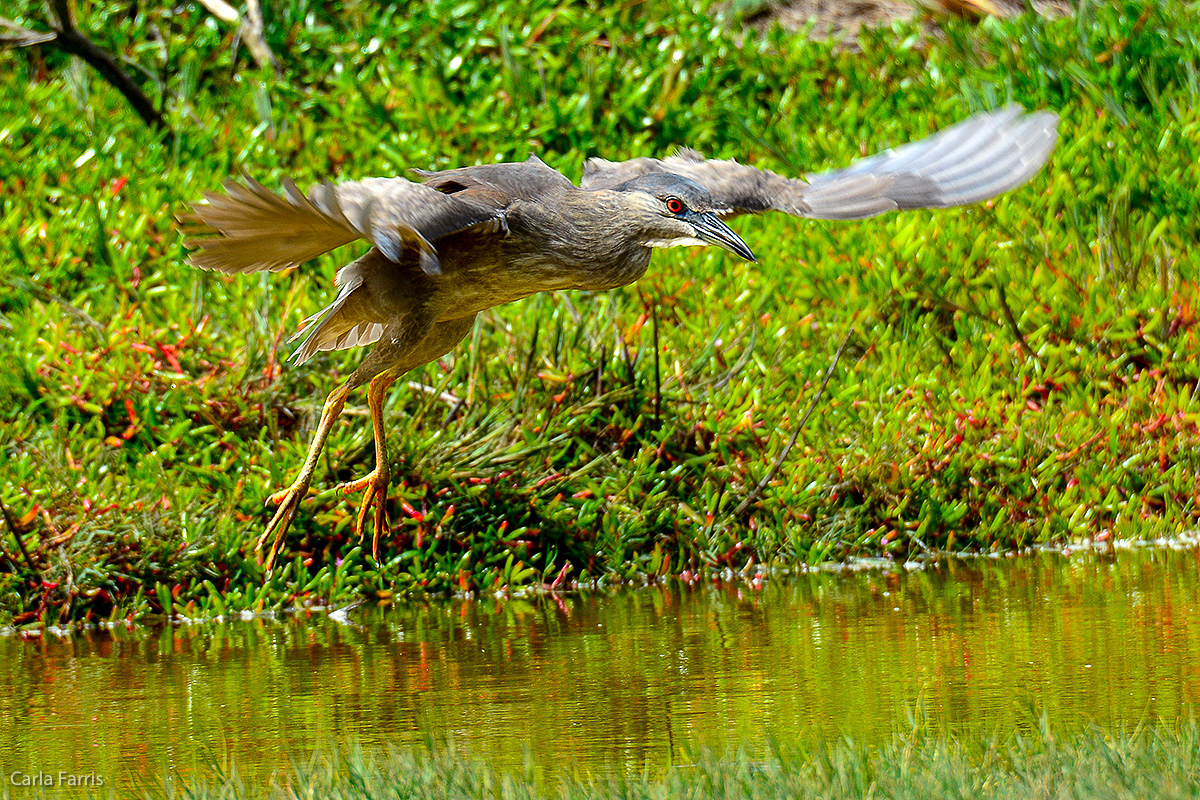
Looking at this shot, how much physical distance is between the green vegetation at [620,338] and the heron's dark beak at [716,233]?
7.08 ft

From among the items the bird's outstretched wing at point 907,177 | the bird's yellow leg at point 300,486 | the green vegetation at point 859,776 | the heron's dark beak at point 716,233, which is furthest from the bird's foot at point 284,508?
the green vegetation at point 859,776

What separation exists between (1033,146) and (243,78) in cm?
655

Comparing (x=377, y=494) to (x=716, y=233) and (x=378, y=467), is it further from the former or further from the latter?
(x=716, y=233)

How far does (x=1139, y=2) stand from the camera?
9781mm

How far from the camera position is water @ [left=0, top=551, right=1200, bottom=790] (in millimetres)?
3303

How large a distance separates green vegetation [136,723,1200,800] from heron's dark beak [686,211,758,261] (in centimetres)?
178

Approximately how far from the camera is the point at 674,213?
4613mm

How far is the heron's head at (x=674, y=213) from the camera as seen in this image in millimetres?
4547

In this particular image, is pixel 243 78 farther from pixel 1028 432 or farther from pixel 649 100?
pixel 1028 432

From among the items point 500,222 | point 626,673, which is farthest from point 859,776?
point 500,222

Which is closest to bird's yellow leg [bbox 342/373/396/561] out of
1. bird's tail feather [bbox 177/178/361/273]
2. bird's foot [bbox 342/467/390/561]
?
bird's foot [bbox 342/467/390/561]

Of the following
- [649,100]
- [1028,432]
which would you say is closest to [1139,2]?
[649,100]

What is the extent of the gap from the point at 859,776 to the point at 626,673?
1.47 m

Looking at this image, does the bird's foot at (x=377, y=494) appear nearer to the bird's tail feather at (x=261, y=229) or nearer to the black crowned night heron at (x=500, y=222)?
the black crowned night heron at (x=500, y=222)
